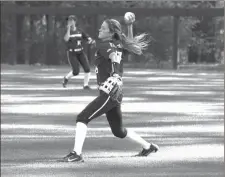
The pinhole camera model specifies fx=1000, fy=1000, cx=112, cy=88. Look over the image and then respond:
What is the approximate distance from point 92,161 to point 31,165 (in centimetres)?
63

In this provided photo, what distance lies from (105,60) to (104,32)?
919 mm

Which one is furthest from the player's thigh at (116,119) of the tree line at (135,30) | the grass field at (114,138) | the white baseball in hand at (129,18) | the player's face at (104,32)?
the tree line at (135,30)

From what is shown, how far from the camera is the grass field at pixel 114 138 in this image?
8.87 metres

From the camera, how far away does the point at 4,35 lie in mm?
44906

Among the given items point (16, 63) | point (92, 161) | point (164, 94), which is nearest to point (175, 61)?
point (16, 63)

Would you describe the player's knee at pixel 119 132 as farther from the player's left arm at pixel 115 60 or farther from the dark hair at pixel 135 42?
the dark hair at pixel 135 42

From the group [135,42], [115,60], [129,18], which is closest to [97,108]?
[115,60]

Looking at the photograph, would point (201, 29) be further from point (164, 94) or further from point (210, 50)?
point (164, 94)

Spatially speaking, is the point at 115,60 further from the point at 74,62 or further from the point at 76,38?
the point at 74,62

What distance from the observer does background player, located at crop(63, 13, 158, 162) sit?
7285 mm

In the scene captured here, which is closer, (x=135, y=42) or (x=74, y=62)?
(x=135, y=42)

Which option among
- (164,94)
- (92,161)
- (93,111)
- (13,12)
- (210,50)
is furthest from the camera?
(13,12)

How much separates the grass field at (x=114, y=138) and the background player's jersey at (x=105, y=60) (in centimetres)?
89

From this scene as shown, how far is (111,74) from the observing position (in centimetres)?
795
